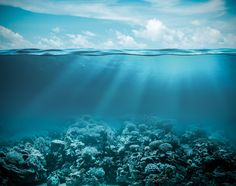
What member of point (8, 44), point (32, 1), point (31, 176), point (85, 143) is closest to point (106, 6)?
point (32, 1)

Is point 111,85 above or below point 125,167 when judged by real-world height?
above

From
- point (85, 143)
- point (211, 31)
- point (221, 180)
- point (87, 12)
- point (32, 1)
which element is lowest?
point (221, 180)

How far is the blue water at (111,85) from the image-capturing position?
2297 centimetres

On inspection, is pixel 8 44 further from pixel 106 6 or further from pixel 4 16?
pixel 106 6

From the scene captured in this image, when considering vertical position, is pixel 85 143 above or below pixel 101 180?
above

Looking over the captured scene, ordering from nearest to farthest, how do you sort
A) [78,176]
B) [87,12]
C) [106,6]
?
[78,176] → [106,6] → [87,12]

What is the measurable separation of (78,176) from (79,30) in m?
10.2

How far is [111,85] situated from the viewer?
5988 cm

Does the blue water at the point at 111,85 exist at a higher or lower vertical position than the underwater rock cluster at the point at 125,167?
higher

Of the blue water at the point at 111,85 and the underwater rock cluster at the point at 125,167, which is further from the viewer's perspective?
the blue water at the point at 111,85

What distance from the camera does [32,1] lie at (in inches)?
427

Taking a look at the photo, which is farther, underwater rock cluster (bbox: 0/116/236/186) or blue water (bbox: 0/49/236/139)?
blue water (bbox: 0/49/236/139)

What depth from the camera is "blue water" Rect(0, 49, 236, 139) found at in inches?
904

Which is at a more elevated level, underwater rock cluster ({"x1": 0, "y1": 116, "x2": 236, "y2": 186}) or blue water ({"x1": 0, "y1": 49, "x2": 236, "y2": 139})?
blue water ({"x1": 0, "y1": 49, "x2": 236, "y2": 139})
